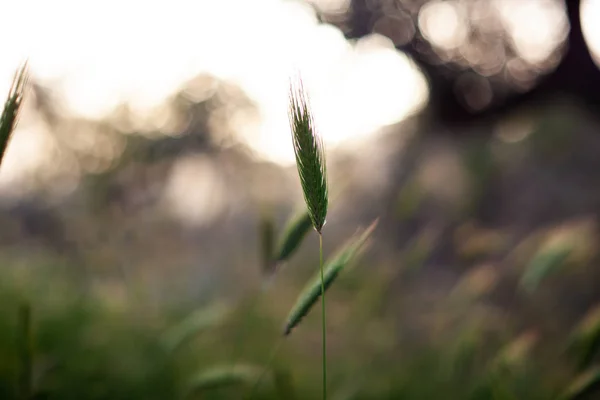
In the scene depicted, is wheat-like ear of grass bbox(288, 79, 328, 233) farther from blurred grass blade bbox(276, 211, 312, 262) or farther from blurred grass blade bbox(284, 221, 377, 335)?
blurred grass blade bbox(276, 211, 312, 262)

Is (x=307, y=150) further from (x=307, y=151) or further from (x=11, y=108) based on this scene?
(x=11, y=108)

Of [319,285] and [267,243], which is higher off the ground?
[319,285]

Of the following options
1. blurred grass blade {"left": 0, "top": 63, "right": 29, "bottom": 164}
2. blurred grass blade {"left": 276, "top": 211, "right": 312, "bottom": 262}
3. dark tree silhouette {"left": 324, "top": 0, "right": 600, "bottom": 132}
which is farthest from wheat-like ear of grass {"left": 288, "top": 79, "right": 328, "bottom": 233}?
dark tree silhouette {"left": 324, "top": 0, "right": 600, "bottom": 132}

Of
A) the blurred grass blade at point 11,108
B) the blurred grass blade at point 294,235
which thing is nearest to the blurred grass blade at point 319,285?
the blurred grass blade at point 294,235

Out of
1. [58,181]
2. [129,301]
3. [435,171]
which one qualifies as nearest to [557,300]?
[435,171]

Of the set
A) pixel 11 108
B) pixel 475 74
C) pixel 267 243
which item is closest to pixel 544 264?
pixel 267 243

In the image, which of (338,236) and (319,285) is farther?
(338,236)

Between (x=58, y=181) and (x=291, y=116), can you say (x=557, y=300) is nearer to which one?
(x=291, y=116)
